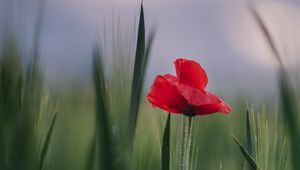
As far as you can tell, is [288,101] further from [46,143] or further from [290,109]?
[46,143]

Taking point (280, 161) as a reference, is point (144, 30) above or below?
above

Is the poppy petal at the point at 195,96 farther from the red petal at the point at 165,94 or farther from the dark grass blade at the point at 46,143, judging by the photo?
the dark grass blade at the point at 46,143

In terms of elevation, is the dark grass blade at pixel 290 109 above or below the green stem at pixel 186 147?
above

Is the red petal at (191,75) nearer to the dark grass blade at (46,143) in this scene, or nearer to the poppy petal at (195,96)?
the poppy petal at (195,96)

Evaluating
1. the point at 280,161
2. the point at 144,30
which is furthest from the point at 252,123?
the point at 144,30

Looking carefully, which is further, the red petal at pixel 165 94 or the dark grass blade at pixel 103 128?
the red petal at pixel 165 94

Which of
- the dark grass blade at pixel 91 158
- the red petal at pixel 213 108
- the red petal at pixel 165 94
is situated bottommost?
the dark grass blade at pixel 91 158

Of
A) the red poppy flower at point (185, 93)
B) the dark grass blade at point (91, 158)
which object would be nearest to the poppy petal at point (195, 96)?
the red poppy flower at point (185, 93)

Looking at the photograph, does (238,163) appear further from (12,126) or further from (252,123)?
(12,126)
